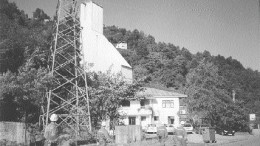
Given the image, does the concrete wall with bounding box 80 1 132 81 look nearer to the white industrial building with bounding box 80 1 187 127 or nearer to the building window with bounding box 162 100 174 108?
the white industrial building with bounding box 80 1 187 127

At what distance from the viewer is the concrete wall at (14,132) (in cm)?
1159

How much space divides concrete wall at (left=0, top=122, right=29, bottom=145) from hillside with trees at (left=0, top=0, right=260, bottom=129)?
13.1 feet

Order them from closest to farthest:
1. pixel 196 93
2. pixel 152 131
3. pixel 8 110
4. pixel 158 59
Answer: pixel 8 110
pixel 152 131
pixel 196 93
pixel 158 59

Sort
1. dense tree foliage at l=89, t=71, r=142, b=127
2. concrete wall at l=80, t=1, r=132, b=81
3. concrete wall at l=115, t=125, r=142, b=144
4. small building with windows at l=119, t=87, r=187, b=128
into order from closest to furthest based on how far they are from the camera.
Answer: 1. concrete wall at l=115, t=125, r=142, b=144
2. dense tree foliage at l=89, t=71, r=142, b=127
3. concrete wall at l=80, t=1, r=132, b=81
4. small building with windows at l=119, t=87, r=187, b=128

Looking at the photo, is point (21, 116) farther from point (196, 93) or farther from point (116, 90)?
point (196, 93)

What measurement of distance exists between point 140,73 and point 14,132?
47.1m

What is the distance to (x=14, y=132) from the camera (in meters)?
11.8

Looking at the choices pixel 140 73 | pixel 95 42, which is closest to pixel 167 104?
pixel 140 73

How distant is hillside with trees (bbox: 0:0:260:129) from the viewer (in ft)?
56.9

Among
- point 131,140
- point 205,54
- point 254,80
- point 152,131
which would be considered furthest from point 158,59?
point 131,140

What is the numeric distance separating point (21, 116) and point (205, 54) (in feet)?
249

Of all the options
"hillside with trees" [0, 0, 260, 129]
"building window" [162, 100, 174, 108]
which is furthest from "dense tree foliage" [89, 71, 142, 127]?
"building window" [162, 100, 174, 108]

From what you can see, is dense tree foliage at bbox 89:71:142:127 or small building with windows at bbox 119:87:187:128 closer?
dense tree foliage at bbox 89:71:142:127

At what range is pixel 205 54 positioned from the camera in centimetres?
8744
